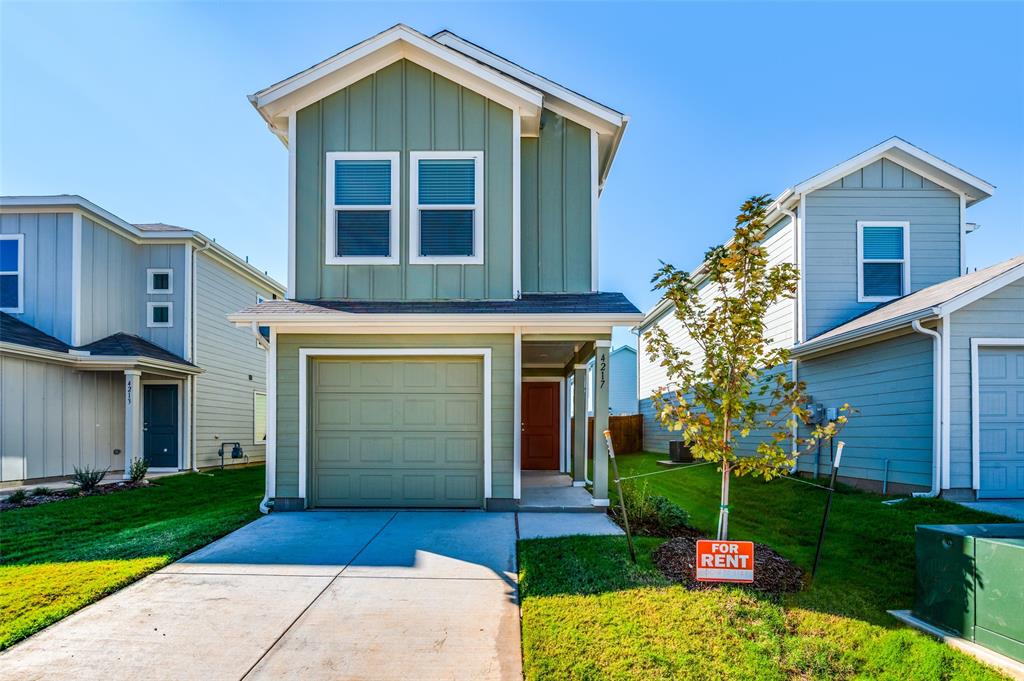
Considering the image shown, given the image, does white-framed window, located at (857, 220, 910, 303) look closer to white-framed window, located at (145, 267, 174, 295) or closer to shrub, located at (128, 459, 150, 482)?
shrub, located at (128, 459, 150, 482)

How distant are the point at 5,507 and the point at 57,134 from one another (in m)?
6.86

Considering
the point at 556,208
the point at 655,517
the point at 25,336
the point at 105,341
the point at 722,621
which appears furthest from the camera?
the point at 105,341

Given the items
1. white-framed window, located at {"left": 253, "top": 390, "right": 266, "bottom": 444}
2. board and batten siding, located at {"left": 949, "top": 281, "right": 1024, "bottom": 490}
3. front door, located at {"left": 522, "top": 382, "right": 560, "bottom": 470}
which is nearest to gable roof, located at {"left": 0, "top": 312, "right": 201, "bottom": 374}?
white-framed window, located at {"left": 253, "top": 390, "right": 266, "bottom": 444}

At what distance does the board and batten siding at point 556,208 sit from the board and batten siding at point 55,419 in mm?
9704

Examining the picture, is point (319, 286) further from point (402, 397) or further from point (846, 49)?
point (846, 49)

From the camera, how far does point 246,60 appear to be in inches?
409

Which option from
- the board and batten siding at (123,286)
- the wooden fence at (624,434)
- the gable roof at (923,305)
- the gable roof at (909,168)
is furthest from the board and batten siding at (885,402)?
the board and batten siding at (123,286)

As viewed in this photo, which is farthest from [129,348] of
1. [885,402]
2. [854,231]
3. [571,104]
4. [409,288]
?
[854,231]

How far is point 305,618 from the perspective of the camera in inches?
174

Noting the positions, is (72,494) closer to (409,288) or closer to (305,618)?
(409,288)

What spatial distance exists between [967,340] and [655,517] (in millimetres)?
5343

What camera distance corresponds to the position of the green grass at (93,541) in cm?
466

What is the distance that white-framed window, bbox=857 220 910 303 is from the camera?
460 inches

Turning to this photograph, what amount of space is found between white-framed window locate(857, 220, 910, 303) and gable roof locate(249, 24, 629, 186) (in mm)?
6181
